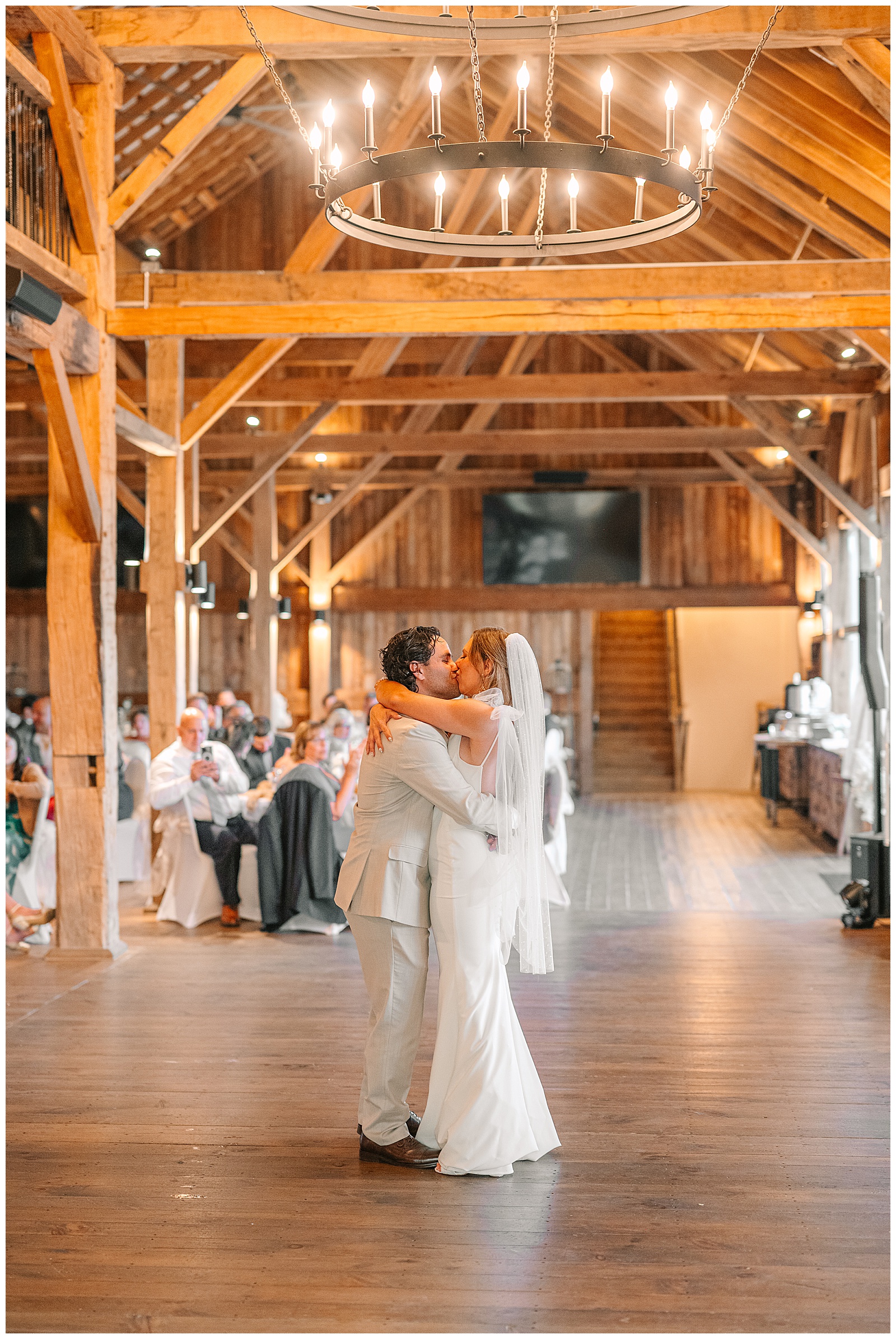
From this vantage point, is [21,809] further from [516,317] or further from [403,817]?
[403,817]

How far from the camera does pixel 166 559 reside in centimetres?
765

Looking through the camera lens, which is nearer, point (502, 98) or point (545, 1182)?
point (545, 1182)

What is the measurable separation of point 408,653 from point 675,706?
42.3ft

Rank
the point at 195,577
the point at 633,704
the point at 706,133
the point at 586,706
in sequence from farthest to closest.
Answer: the point at 633,704, the point at 586,706, the point at 195,577, the point at 706,133

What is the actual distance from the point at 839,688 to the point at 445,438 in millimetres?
A: 5176

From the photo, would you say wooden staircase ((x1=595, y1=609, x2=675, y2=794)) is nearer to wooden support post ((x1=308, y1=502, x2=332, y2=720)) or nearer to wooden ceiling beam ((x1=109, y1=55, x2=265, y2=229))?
wooden support post ((x1=308, y1=502, x2=332, y2=720))

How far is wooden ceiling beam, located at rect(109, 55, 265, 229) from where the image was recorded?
6.30m

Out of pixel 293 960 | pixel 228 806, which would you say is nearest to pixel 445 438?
pixel 228 806

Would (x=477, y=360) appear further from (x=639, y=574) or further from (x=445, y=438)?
(x=639, y=574)

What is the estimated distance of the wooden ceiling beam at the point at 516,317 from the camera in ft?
21.2

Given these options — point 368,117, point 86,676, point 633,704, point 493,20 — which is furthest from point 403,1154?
point 633,704

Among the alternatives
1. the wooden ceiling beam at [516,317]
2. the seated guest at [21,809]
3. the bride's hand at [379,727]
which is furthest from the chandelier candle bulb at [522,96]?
the seated guest at [21,809]

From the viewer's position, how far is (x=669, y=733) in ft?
53.9

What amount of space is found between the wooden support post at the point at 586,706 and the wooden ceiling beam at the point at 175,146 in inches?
400
